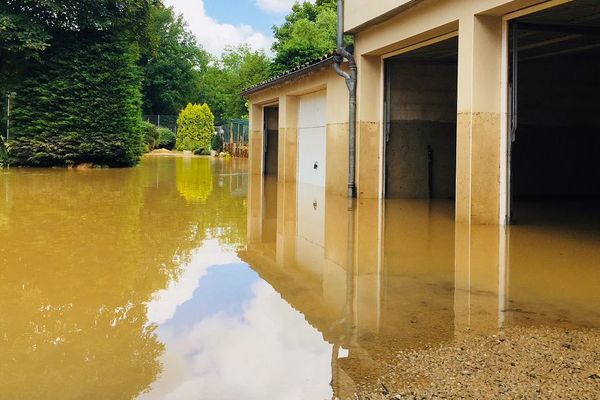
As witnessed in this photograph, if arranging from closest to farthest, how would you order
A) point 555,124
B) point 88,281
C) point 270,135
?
1. point 88,281
2. point 555,124
3. point 270,135

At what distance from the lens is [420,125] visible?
1285 cm

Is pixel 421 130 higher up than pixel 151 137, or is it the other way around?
pixel 151 137

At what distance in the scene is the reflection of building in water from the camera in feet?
13.3

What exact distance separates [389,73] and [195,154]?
3031 centimetres

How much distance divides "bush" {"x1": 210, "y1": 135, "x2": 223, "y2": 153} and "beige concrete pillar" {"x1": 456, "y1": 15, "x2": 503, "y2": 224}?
33350 mm

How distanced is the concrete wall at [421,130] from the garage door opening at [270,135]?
9057 mm

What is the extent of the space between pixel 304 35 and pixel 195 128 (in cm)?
1035

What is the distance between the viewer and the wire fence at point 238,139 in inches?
1495

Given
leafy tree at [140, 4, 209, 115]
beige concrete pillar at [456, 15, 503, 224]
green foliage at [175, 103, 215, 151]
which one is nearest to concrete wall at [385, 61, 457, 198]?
beige concrete pillar at [456, 15, 503, 224]

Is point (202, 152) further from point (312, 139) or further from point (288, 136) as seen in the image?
point (312, 139)

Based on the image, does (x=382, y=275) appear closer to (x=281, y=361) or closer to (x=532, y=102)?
(x=281, y=361)

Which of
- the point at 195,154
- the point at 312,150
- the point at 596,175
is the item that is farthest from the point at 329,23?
the point at 596,175

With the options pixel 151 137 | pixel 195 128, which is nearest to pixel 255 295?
pixel 151 137

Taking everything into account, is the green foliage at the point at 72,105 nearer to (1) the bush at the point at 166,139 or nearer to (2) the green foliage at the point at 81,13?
(2) the green foliage at the point at 81,13
